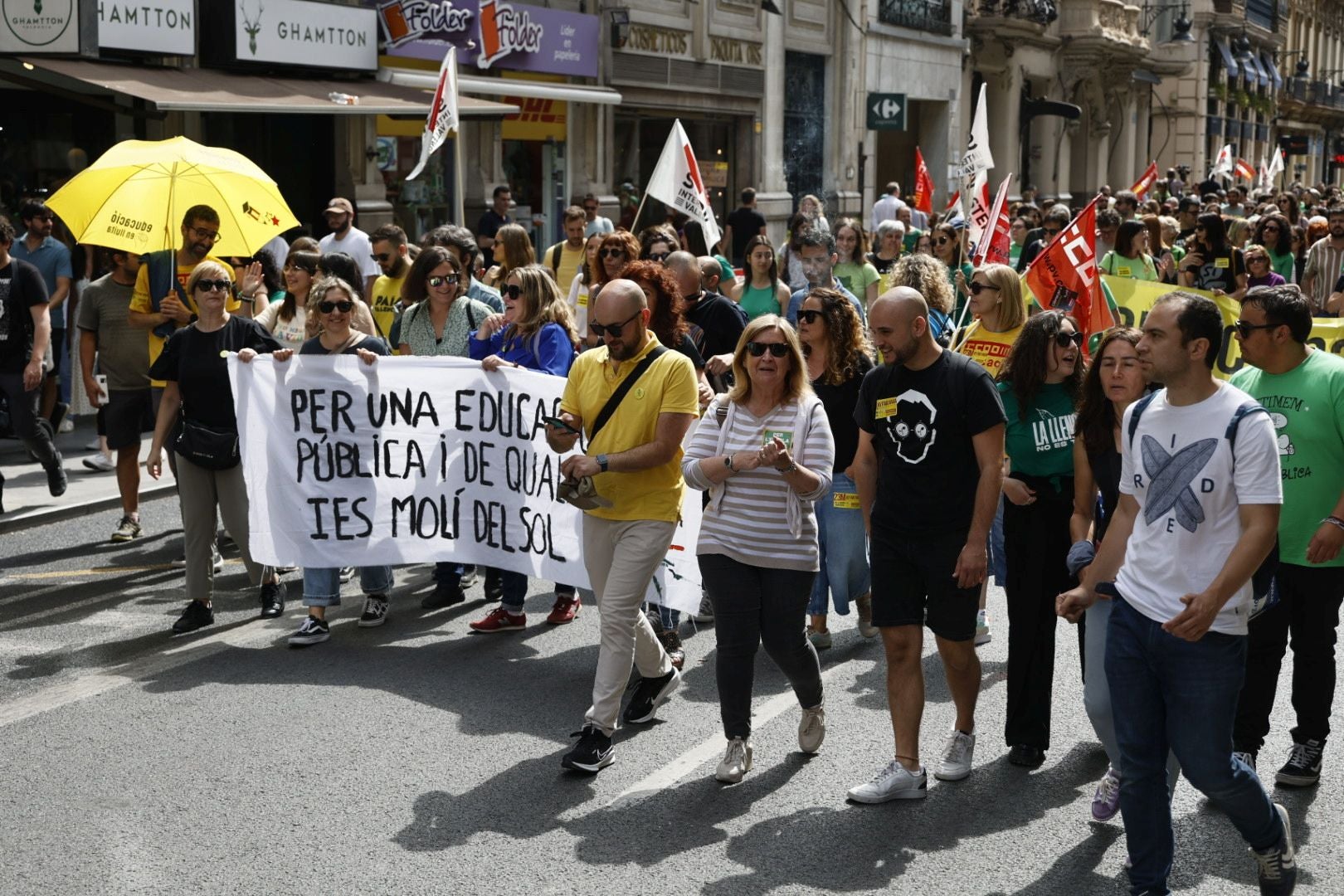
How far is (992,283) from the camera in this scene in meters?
7.48

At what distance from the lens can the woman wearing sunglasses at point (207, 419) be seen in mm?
7926

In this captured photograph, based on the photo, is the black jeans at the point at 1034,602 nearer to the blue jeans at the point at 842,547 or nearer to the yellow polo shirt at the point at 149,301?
the blue jeans at the point at 842,547

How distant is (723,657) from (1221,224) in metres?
7.84

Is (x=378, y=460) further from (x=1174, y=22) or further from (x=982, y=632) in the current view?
(x=1174, y=22)

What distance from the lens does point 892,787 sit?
5621 millimetres

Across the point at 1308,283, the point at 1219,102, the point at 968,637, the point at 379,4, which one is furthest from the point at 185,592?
the point at 1219,102

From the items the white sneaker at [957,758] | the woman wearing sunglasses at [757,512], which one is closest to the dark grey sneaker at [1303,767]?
the white sneaker at [957,758]

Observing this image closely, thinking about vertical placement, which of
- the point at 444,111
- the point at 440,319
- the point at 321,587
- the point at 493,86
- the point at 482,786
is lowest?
the point at 482,786

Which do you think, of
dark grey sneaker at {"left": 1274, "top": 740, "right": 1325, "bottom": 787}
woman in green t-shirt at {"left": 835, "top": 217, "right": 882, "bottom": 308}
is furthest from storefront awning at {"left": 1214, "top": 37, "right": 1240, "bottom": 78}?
dark grey sneaker at {"left": 1274, "top": 740, "right": 1325, "bottom": 787}

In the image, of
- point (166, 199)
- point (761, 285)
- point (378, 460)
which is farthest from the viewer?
point (761, 285)

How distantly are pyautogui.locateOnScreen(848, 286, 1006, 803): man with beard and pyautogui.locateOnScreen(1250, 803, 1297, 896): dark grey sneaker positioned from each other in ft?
4.15

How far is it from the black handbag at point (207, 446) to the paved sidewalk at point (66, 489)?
264 centimetres

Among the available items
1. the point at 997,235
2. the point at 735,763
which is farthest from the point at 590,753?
the point at 997,235

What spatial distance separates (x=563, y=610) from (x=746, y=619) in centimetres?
253
